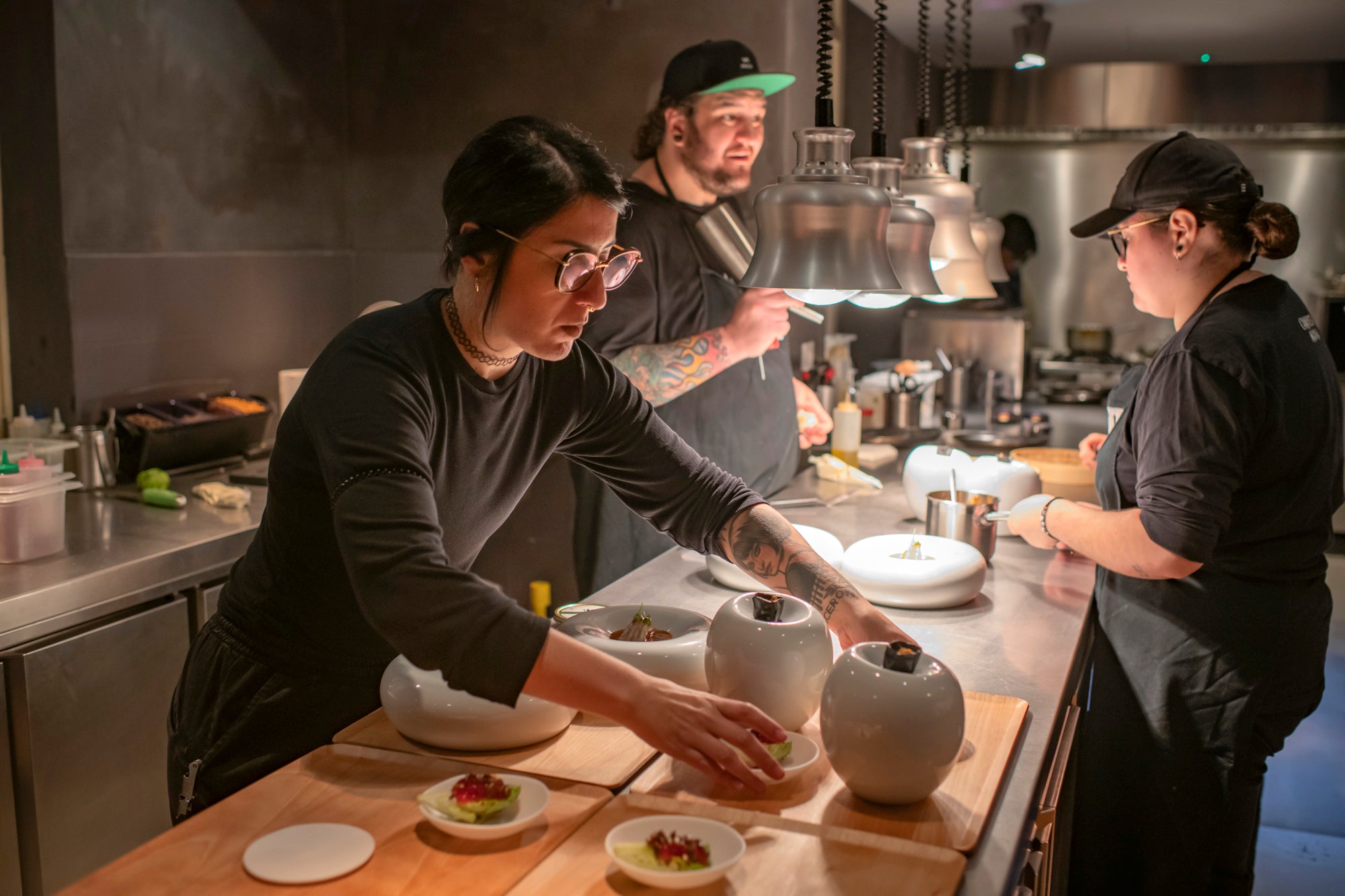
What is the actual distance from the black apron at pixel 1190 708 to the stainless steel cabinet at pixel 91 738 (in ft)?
6.63

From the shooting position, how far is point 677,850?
106cm

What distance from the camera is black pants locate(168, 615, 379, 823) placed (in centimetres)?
151

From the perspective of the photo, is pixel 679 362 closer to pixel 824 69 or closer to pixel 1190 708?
pixel 824 69

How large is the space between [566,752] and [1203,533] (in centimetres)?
110

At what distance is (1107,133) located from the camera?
5883mm

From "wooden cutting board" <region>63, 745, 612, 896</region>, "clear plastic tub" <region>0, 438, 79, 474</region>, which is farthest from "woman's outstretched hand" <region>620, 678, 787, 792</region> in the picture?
"clear plastic tub" <region>0, 438, 79, 474</region>

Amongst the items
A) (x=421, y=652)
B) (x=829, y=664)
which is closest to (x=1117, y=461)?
(x=829, y=664)

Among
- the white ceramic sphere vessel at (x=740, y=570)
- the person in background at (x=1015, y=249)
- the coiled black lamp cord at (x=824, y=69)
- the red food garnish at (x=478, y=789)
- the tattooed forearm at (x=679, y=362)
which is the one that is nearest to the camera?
the red food garnish at (x=478, y=789)

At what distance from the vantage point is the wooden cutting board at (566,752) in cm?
129

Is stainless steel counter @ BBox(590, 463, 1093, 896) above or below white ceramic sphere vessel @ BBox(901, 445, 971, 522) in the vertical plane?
below

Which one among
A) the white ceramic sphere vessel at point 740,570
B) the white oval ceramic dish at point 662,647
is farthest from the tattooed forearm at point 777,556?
the white ceramic sphere vessel at point 740,570

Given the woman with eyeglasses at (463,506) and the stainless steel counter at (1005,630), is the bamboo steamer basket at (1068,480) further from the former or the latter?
the woman with eyeglasses at (463,506)

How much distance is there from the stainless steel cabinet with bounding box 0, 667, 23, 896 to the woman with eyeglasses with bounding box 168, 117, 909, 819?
2.75 ft

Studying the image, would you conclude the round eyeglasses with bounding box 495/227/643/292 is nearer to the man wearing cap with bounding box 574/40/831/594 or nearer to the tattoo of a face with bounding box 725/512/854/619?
the tattoo of a face with bounding box 725/512/854/619
